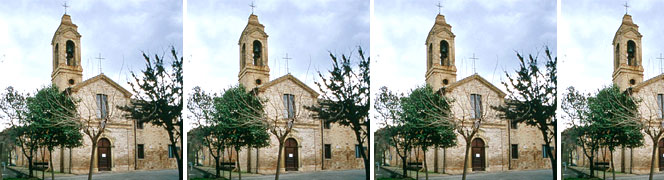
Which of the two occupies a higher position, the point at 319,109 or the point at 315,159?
the point at 319,109

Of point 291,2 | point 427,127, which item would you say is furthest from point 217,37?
point 427,127

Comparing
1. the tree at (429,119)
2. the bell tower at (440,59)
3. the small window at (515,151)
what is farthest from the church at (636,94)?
the bell tower at (440,59)

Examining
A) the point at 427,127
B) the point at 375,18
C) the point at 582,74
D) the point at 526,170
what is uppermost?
the point at 375,18

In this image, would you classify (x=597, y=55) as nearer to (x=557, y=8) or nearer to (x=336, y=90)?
(x=557, y=8)

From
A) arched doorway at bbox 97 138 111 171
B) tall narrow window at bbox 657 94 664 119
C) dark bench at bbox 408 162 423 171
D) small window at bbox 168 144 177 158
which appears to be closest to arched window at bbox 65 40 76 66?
arched doorway at bbox 97 138 111 171

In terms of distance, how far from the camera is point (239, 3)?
20.3 feet

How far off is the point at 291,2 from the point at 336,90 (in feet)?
3.06

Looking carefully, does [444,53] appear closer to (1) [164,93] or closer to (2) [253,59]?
(2) [253,59]

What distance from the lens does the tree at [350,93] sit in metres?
6.15

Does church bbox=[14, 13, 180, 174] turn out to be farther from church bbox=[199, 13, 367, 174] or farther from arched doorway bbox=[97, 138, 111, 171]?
church bbox=[199, 13, 367, 174]

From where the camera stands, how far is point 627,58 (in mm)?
6312

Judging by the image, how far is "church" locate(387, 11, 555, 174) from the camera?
610 centimetres

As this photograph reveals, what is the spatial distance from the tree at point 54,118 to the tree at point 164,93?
24.1 inches

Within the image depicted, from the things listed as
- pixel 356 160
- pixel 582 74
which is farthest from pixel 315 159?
pixel 582 74
